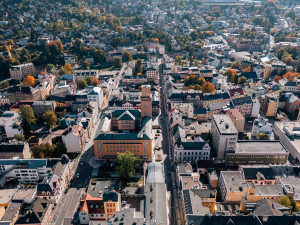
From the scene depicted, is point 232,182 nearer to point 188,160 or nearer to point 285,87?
point 188,160

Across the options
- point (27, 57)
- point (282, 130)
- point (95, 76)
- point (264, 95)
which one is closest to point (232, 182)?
point (282, 130)

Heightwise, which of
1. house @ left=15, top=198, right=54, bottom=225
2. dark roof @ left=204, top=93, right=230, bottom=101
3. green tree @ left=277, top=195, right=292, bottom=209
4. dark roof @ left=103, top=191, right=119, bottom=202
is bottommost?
house @ left=15, top=198, right=54, bottom=225

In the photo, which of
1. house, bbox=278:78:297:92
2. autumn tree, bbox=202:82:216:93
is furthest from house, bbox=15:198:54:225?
house, bbox=278:78:297:92

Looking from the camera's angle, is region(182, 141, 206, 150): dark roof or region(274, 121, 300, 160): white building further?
region(274, 121, 300, 160): white building

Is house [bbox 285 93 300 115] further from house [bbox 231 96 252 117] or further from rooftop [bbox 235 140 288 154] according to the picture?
rooftop [bbox 235 140 288 154]

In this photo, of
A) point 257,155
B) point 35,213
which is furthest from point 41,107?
point 257,155

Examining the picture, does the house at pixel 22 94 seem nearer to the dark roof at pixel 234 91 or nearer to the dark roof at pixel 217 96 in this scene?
the dark roof at pixel 217 96
